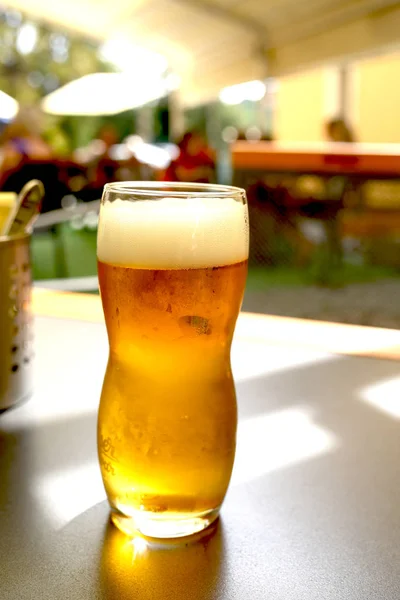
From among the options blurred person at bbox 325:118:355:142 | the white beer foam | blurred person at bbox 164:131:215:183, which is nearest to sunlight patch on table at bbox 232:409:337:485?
the white beer foam

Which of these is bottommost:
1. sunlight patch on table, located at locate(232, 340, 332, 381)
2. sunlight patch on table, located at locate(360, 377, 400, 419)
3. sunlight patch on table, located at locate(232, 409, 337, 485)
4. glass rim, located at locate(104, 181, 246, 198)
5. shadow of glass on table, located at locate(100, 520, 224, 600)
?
sunlight patch on table, located at locate(360, 377, 400, 419)

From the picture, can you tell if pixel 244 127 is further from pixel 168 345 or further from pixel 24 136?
pixel 168 345

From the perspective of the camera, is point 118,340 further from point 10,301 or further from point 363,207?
point 363,207

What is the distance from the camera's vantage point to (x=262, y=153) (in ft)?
13.7

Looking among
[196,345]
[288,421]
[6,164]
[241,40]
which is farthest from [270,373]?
[241,40]

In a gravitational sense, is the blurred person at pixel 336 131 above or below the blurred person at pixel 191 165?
above

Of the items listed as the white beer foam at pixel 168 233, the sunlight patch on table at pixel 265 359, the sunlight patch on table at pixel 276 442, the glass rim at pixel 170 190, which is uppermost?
the glass rim at pixel 170 190

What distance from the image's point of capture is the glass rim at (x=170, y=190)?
1.43 feet

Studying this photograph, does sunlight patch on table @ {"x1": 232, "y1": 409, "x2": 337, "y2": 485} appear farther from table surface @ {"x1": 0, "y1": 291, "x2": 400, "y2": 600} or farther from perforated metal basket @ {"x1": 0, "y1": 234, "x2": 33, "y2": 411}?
perforated metal basket @ {"x1": 0, "y1": 234, "x2": 33, "y2": 411}

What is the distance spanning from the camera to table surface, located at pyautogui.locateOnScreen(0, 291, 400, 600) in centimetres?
39

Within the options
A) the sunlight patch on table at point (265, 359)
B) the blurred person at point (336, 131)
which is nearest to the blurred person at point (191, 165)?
the blurred person at point (336, 131)

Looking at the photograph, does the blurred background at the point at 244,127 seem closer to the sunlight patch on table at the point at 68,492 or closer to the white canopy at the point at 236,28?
the white canopy at the point at 236,28

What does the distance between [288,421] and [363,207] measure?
4.69 metres

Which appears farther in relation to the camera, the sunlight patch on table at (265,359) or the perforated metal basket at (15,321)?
the sunlight patch on table at (265,359)
